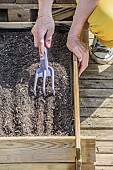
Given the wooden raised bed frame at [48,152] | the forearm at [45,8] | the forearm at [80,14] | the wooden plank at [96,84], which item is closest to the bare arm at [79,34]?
the forearm at [80,14]

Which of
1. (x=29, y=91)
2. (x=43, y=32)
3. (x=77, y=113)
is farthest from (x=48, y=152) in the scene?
(x=43, y=32)

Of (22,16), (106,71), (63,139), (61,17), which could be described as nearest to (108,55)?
(106,71)

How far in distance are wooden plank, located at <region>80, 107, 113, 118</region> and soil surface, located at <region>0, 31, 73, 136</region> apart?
270 mm

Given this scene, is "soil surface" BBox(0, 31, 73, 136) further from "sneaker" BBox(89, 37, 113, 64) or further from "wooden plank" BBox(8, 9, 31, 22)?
"sneaker" BBox(89, 37, 113, 64)

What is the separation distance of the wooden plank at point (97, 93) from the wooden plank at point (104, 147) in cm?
29

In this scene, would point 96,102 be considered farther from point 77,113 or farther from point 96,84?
point 77,113

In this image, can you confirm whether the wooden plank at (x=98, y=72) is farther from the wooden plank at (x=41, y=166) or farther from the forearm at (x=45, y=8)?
the wooden plank at (x=41, y=166)

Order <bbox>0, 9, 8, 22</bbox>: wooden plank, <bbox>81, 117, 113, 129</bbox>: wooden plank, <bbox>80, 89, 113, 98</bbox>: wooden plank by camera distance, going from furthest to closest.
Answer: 1. <bbox>0, 9, 8, 22</bbox>: wooden plank
2. <bbox>80, 89, 113, 98</bbox>: wooden plank
3. <bbox>81, 117, 113, 129</bbox>: wooden plank

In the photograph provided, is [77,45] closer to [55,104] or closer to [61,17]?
[55,104]

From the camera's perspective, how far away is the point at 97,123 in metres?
A: 2.52

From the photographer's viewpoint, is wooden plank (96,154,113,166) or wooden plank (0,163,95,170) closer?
wooden plank (0,163,95,170)

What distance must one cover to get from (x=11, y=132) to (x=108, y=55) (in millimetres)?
881

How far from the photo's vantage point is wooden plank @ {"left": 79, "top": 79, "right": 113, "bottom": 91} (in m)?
2.69

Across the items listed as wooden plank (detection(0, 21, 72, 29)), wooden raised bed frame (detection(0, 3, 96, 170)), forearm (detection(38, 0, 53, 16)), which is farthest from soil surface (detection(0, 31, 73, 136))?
forearm (detection(38, 0, 53, 16))
